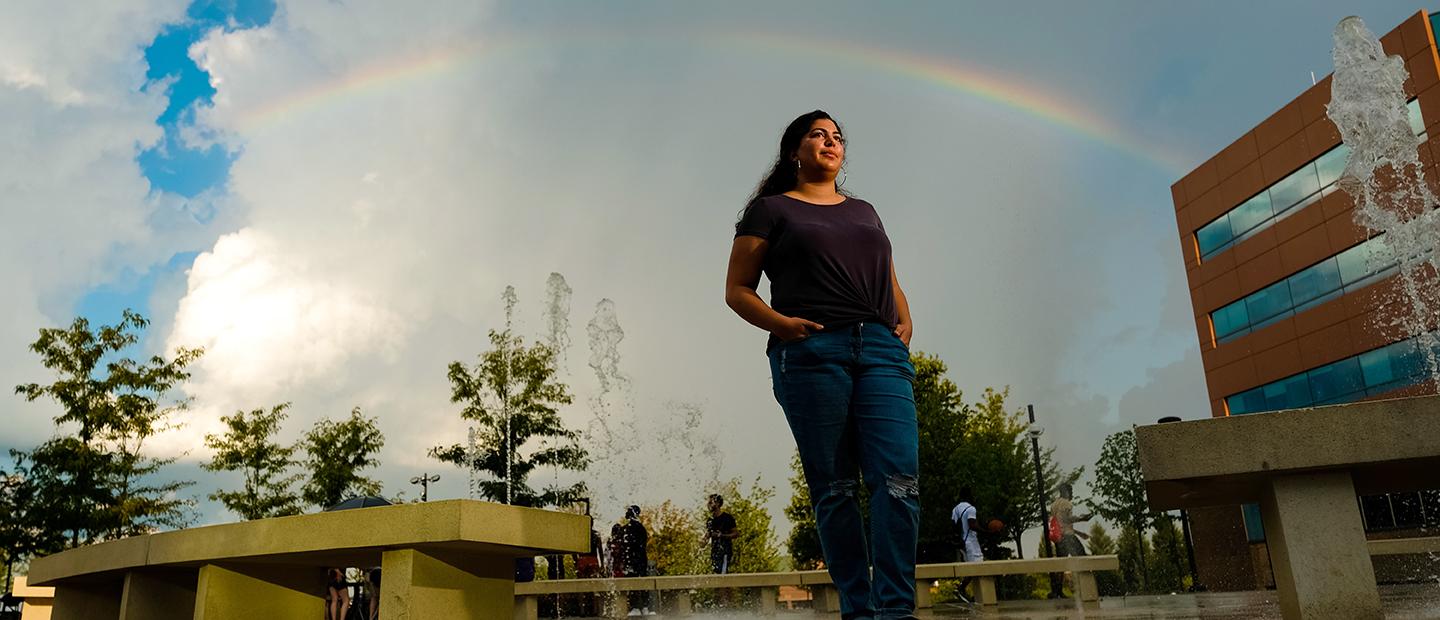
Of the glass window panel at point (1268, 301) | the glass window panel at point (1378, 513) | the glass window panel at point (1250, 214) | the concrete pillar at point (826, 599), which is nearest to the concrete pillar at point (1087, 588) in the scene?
the concrete pillar at point (826, 599)

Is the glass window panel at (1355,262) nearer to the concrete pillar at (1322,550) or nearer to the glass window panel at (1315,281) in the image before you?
the glass window panel at (1315,281)

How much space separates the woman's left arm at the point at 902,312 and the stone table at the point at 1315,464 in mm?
1053

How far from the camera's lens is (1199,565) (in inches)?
1357

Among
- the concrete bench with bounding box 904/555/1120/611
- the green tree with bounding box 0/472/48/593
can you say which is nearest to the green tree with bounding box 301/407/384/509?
the green tree with bounding box 0/472/48/593

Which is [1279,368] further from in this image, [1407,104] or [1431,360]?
[1407,104]

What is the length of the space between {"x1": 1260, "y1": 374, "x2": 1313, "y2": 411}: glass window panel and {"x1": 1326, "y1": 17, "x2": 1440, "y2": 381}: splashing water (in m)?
3.34

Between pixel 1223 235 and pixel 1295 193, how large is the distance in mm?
4205

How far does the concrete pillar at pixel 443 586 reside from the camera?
3.68 metres

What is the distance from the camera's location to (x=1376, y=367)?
27906mm

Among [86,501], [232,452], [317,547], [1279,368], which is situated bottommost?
[317,547]

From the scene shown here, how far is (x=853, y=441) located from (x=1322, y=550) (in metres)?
1.85

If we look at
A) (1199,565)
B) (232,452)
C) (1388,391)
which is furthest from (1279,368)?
(232,452)

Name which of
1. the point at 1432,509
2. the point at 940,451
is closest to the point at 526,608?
the point at 940,451

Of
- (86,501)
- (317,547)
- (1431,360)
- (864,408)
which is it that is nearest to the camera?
(864,408)
